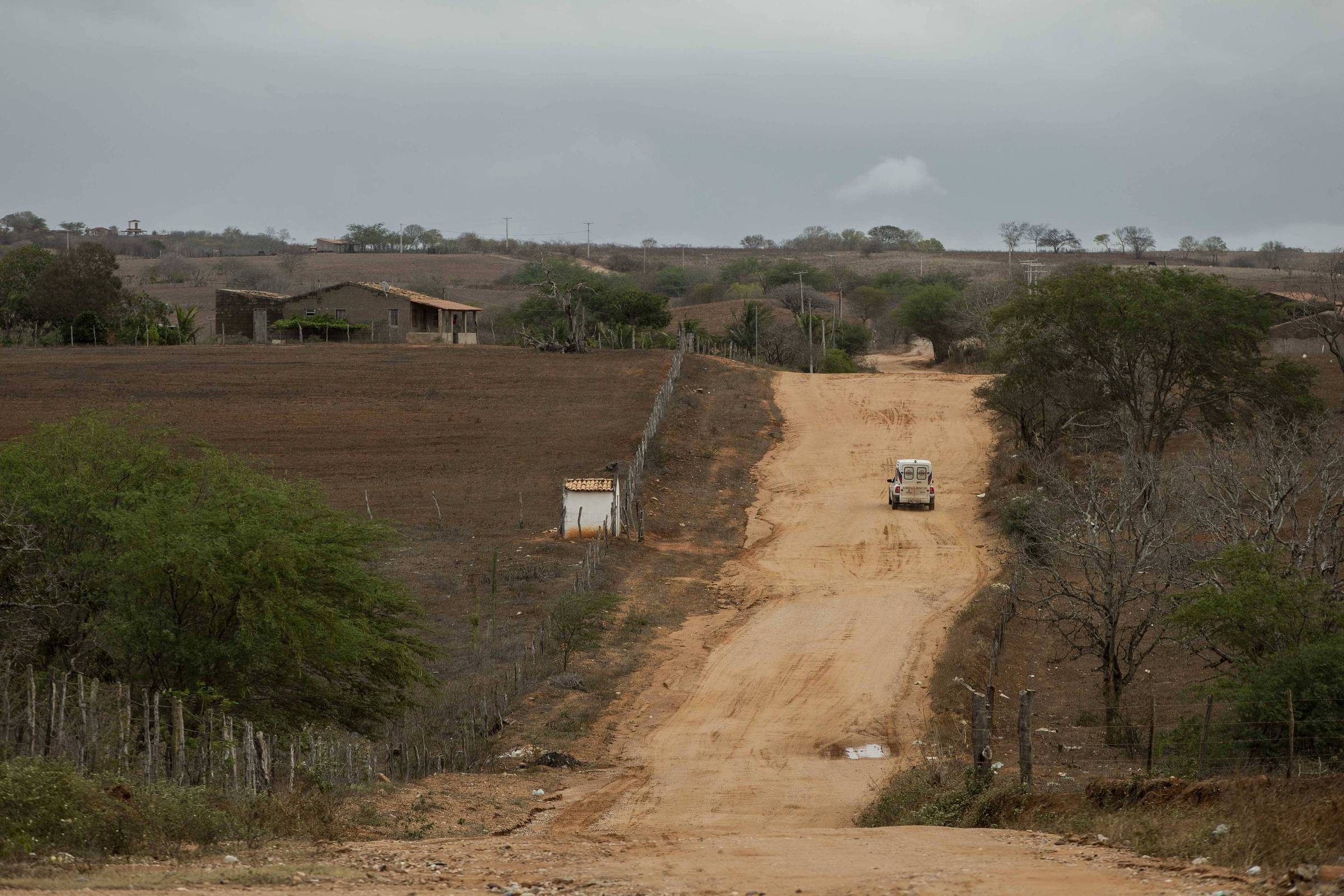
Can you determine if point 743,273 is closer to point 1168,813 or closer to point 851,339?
point 851,339

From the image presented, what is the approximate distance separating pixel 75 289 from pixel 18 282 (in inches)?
162

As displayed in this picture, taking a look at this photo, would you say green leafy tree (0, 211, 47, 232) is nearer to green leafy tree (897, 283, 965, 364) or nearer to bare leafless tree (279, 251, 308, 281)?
bare leafless tree (279, 251, 308, 281)

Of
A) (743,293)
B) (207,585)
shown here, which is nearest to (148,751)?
(207,585)

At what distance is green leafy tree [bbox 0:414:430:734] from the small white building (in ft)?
49.1

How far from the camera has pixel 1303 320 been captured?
53.7m

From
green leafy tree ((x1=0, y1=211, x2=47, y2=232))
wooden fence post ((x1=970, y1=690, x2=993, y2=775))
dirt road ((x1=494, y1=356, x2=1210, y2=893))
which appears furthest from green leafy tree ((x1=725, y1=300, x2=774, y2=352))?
green leafy tree ((x1=0, y1=211, x2=47, y2=232))

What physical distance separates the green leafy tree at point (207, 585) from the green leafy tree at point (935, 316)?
202 feet

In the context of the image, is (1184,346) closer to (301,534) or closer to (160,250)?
(301,534)

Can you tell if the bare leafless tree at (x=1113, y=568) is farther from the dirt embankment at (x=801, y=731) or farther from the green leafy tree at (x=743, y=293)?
the green leafy tree at (x=743, y=293)

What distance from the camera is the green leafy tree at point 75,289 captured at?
7069cm

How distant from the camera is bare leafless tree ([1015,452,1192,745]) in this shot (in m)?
20.0

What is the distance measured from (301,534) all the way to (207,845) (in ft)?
25.1

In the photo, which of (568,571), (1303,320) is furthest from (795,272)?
(568,571)

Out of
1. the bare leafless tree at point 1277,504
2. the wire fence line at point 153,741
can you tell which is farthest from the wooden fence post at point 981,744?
the bare leafless tree at point 1277,504
